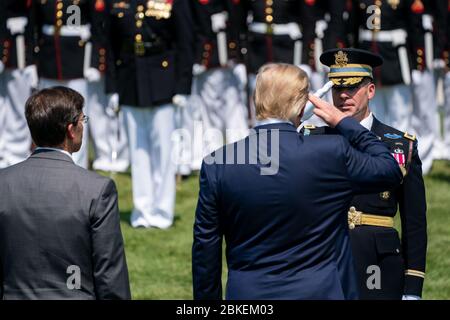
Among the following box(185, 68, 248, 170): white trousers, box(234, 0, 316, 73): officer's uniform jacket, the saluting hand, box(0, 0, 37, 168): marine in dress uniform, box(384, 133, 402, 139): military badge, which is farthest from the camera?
box(185, 68, 248, 170): white trousers

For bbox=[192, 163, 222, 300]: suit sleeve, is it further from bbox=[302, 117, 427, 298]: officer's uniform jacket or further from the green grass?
the green grass

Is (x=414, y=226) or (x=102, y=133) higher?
(x=414, y=226)

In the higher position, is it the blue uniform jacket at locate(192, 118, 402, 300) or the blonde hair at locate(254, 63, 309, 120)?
the blonde hair at locate(254, 63, 309, 120)

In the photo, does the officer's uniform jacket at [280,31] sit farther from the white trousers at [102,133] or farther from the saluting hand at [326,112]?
the saluting hand at [326,112]

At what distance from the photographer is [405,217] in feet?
18.3

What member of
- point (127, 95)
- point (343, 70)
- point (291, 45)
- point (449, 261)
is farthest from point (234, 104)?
point (343, 70)

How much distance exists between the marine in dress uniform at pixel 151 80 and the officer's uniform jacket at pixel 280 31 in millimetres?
2164

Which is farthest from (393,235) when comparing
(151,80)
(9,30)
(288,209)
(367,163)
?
(9,30)

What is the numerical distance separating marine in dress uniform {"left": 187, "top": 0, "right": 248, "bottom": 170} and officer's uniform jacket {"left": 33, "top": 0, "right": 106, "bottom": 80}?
148 centimetres

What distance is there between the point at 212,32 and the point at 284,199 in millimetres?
8655

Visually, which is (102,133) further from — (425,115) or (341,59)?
(341,59)

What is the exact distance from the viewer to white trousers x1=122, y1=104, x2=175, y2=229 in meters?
10.1

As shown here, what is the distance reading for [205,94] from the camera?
43.8ft

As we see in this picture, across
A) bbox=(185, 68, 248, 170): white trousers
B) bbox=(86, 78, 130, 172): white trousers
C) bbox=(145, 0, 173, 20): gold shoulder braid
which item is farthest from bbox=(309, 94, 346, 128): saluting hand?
bbox=(185, 68, 248, 170): white trousers
